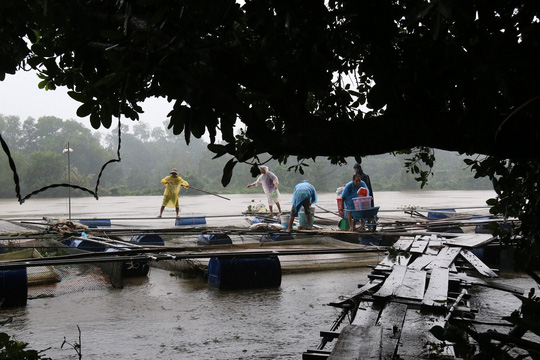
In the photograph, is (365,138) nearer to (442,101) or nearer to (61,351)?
(442,101)

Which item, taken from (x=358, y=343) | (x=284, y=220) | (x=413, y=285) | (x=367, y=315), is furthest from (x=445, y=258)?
(x=284, y=220)

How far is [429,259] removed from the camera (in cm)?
676

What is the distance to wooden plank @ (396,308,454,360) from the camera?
138 inches

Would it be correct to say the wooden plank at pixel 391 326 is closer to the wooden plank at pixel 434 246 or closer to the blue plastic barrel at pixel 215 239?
the wooden plank at pixel 434 246

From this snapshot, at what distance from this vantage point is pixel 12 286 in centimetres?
629

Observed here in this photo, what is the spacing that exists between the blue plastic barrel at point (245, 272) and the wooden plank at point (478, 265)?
2.38 m

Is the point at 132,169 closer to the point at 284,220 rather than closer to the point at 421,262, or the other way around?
the point at 284,220

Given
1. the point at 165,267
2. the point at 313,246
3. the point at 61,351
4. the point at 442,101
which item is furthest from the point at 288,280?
the point at 442,101

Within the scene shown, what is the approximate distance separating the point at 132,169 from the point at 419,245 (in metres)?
60.7

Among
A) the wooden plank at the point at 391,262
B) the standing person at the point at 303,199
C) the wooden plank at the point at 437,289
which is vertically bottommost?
the wooden plank at the point at 437,289

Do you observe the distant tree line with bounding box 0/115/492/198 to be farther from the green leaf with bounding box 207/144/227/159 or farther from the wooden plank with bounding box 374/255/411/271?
the green leaf with bounding box 207/144/227/159

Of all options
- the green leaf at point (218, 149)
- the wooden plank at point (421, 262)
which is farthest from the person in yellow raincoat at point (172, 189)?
the green leaf at point (218, 149)

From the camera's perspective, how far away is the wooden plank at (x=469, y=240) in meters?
7.97

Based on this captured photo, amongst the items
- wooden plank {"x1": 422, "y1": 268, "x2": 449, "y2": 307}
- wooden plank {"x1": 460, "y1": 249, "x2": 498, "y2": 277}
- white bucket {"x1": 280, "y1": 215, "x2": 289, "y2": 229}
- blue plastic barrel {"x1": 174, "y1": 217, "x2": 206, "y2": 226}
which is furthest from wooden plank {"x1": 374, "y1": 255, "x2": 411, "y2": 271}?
blue plastic barrel {"x1": 174, "y1": 217, "x2": 206, "y2": 226}
